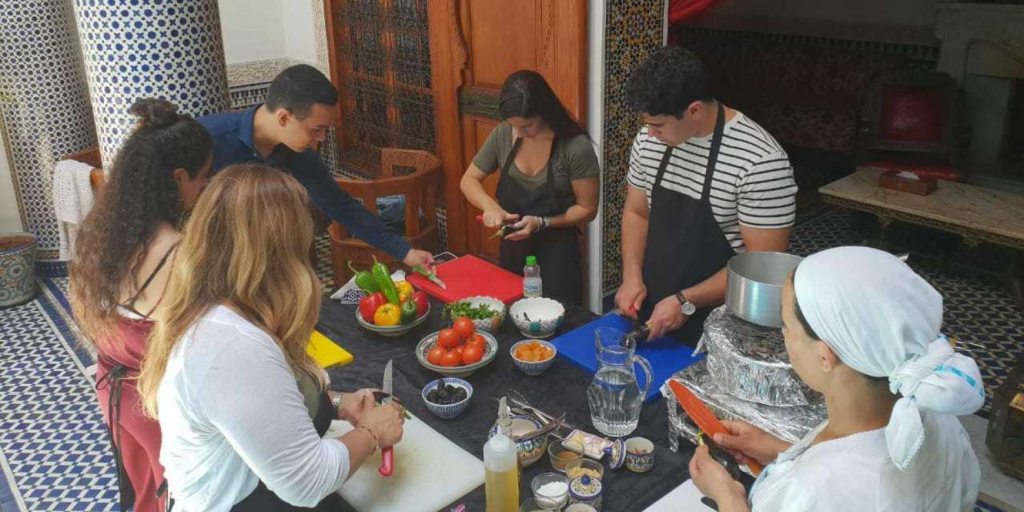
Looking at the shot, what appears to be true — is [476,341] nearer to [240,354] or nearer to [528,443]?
[528,443]

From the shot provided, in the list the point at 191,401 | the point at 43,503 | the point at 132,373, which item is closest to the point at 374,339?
the point at 132,373

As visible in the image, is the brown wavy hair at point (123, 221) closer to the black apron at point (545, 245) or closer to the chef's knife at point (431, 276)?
the chef's knife at point (431, 276)

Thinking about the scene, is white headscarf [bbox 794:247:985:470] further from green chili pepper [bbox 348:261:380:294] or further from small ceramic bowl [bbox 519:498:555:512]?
green chili pepper [bbox 348:261:380:294]

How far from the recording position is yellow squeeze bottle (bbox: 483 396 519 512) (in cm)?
186

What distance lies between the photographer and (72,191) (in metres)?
5.32

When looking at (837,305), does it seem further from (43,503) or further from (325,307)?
(43,503)

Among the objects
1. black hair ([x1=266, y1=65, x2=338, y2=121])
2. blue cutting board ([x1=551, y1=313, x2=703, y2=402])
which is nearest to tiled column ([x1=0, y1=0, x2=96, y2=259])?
black hair ([x1=266, y1=65, x2=338, y2=121])

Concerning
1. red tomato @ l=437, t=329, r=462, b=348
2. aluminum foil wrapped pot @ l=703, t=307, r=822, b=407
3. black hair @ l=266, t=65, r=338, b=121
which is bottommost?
red tomato @ l=437, t=329, r=462, b=348

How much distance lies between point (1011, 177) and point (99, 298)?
6.99 m

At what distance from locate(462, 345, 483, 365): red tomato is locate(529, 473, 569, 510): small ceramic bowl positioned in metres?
0.58

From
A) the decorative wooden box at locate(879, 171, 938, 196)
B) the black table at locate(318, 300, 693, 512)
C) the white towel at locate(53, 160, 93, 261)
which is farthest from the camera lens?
the decorative wooden box at locate(879, 171, 938, 196)

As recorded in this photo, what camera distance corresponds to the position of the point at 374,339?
2.91 metres

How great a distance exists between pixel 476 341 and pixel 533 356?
198 millimetres

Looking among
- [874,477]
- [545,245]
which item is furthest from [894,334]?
[545,245]
